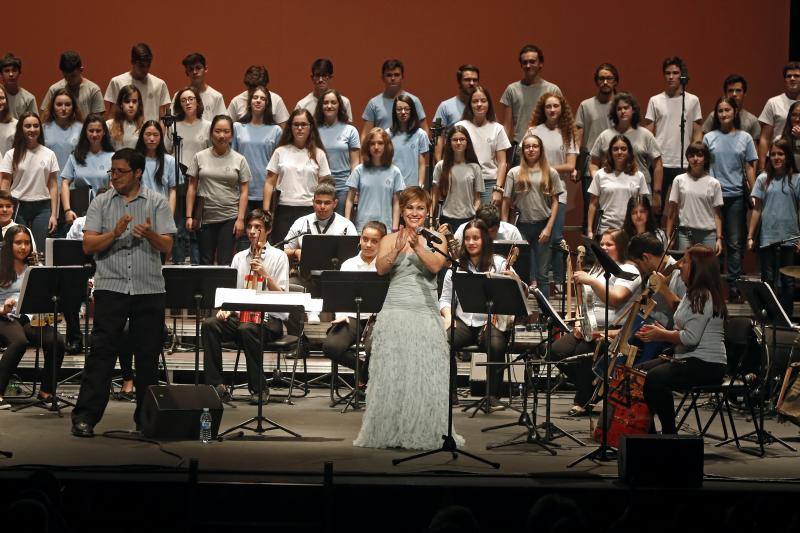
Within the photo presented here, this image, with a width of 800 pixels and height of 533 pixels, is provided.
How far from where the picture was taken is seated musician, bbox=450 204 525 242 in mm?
9570

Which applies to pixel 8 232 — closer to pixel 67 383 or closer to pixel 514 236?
pixel 67 383

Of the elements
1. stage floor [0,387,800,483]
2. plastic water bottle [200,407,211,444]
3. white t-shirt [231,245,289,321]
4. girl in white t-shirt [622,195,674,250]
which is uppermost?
girl in white t-shirt [622,195,674,250]

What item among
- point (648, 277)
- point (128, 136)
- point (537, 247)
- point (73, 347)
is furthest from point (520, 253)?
point (128, 136)

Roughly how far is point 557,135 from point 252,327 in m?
3.66

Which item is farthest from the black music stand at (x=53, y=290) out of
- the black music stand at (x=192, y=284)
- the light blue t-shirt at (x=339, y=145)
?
the light blue t-shirt at (x=339, y=145)

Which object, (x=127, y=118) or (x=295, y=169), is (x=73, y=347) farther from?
(x=295, y=169)

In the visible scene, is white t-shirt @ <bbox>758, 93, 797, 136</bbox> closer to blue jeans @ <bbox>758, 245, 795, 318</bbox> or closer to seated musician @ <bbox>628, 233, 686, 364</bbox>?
blue jeans @ <bbox>758, 245, 795, 318</bbox>

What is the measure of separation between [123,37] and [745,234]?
279 inches

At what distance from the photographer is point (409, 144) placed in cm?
1107

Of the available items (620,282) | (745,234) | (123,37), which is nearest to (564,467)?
(620,282)

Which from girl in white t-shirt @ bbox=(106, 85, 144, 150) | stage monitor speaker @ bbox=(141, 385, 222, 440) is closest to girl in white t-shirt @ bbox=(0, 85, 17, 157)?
girl in white t-shirt @ bbox=(106, 85, 144, 150)

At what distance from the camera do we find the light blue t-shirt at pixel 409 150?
11.1m

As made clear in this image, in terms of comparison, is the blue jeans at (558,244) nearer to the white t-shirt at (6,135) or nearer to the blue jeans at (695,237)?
the blue jeans at (695,237)

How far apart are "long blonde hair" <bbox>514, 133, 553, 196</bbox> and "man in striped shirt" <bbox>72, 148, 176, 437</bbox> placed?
399 cm
